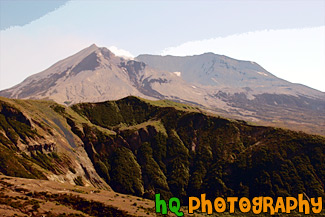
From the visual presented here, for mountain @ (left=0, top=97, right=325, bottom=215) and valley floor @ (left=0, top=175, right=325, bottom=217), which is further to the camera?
mountain @ (left=0, top=97, right=325, bottom=215)

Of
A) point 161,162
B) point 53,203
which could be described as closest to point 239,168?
point 161,162

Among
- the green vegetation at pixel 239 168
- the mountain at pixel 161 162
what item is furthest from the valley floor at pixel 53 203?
the green vegetation at pixel 239 168

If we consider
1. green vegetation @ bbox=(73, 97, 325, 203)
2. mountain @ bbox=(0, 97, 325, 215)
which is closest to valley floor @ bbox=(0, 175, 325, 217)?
mountain @ bbox=(0, 97, 325, 215)

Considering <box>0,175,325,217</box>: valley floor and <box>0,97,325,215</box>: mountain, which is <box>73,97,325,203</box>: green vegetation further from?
<box>0,175,325,217</box>: valley floor

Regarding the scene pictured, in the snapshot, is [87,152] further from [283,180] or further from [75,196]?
[283,180]

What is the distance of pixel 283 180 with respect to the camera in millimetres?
165625

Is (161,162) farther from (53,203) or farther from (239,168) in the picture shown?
(53,203)

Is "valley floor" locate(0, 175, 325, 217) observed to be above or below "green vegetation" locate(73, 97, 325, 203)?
above

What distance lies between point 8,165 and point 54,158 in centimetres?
3561

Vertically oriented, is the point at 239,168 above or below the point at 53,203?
below

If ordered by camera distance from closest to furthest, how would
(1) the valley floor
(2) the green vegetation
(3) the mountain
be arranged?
(1) the valley floor < (3) the mountain < (2) the green vegetation

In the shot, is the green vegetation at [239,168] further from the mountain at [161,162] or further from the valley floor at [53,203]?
the valley floor at [53,203]

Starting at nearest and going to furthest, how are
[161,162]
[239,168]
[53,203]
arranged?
1. [53,203]
2. [239,168]
3. [161,162]

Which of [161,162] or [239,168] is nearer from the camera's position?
[239,168]
